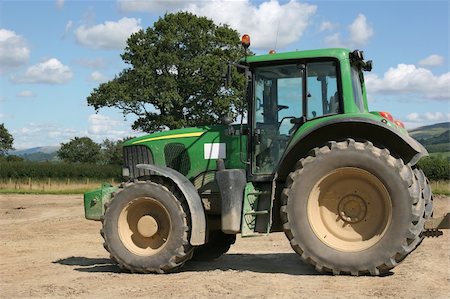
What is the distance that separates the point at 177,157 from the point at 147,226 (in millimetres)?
1218

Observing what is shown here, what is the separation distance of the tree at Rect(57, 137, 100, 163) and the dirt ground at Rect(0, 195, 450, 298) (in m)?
68.3

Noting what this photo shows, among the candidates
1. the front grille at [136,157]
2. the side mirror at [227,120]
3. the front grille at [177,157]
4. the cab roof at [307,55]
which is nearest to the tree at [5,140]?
the front grille at [136,157]

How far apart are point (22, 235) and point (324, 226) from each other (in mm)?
9208

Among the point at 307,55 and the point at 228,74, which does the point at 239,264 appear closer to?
the point at 228,74

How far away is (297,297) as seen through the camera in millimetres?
6551

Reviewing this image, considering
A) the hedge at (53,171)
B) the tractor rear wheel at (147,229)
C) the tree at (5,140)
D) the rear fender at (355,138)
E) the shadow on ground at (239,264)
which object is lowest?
the shadow on ground at (239,264)

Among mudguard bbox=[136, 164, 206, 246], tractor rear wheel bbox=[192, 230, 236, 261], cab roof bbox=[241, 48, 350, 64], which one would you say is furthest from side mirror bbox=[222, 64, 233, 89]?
tractor rear wheel bbox=[192, 230, 236, 261]

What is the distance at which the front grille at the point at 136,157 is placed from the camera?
948cm

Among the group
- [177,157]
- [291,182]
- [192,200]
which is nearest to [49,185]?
[177,157]

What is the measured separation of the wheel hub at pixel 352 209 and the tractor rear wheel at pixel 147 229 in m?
2.08

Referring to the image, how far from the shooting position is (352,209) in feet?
25.2

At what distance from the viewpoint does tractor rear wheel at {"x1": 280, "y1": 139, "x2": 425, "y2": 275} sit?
729 cm

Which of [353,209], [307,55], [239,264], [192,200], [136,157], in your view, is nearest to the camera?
[353,209]

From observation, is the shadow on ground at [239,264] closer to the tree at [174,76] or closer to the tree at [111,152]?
the tree at [174,76]
